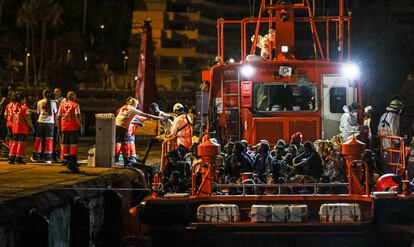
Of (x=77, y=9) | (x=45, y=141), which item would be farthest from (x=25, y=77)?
(x=45, y=141)

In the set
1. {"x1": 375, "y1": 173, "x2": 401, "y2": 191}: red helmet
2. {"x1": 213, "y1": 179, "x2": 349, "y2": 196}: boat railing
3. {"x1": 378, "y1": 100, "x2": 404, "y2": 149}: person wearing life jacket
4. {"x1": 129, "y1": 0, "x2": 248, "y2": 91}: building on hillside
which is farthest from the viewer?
{"x1": 129, "y1": 0, "x2": 248, "y2": 91}: building on hillside

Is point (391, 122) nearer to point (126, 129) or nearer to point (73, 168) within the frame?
point (126, 129)

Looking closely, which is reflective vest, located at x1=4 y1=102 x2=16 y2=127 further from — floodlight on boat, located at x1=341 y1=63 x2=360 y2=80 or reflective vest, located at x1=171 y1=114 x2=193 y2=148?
floodlight on boat, located at x1=341 y1=63 x2=360 y2=80

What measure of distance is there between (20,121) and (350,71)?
7.20 m

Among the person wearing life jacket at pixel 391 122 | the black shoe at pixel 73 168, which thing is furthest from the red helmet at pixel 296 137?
the black shoe at pixel 73 168

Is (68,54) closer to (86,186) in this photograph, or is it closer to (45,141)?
(45,141)

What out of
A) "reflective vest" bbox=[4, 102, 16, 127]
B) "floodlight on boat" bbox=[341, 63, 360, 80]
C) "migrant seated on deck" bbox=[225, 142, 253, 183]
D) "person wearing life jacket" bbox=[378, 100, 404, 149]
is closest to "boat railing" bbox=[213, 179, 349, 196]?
"migrant seated on deck" bbox=[225, 142, 253, 183]

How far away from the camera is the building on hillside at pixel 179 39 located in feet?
244

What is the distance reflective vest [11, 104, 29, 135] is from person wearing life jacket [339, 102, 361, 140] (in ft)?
23.1

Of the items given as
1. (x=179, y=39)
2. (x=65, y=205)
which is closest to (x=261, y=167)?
(x=65, y=205)

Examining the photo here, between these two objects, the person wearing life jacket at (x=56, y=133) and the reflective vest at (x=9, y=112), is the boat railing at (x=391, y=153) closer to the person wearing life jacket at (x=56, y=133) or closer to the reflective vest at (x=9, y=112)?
the person wearing life jacket at (x=56, y=133)

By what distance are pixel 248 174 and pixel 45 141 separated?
701cm

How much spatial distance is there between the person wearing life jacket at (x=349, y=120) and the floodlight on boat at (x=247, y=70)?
161 cm

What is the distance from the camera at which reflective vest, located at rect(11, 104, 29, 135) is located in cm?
1443
